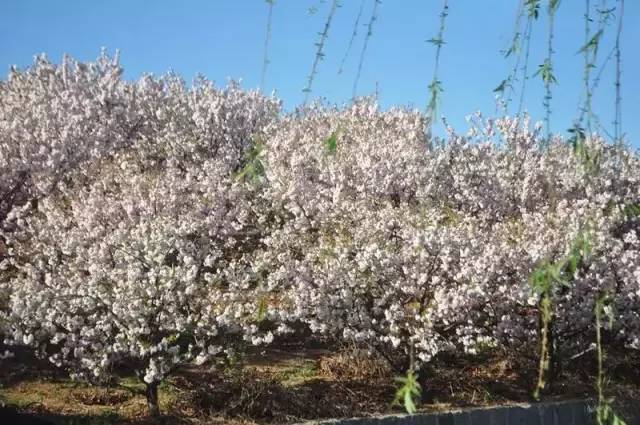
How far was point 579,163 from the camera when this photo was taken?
3230mm

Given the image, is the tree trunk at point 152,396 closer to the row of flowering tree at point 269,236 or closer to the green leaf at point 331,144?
the row of flowering tree at point 269,236

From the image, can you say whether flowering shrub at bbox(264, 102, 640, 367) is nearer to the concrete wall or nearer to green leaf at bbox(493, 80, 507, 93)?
the concrete wall

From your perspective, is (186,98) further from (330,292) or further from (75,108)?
(330,292)

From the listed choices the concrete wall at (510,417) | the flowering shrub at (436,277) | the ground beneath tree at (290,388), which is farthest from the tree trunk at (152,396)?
the flowering shrub at (436,277)

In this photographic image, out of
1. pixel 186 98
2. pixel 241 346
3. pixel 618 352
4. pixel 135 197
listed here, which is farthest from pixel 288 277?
pixel 186 98

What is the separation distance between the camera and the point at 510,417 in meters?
10.9

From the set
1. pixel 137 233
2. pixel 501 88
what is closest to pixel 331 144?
pixel 501 88

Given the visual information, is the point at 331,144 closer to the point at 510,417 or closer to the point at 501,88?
the point at 501,88

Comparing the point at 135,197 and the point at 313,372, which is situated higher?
the point at 135,197

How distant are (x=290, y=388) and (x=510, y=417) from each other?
3683 millimetres

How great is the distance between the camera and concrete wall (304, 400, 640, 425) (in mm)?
10258

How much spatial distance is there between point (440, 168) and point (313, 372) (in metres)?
9.08

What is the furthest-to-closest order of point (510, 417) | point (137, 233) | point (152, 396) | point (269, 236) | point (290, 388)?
point (269, 236) < point (137, 233) < point (290, 388) < point (510, 417) < point (152, 396)

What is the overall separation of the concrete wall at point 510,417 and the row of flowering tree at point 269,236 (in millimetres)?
1050
